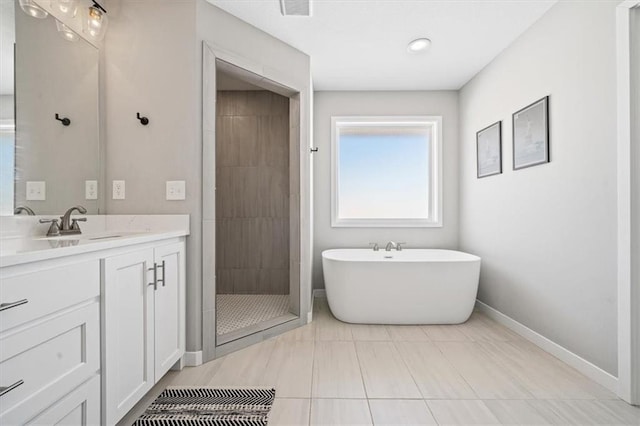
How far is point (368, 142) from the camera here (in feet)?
12.3

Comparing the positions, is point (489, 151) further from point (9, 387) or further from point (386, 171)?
point (9, 387)

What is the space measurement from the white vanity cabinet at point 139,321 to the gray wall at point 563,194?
247 centimetres

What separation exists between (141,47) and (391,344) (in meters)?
2.72

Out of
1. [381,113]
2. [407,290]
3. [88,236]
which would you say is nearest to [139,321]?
[88,236]

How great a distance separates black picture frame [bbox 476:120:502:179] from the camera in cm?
279

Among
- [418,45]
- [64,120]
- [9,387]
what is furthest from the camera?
[418,45]

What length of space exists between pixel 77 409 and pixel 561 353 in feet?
8.74

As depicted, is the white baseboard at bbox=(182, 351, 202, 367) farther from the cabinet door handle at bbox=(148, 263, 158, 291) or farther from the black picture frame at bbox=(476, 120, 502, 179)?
the black picture frame at bbox=(476, 120, 502, 179)

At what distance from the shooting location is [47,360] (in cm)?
95

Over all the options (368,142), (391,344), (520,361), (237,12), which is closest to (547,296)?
(520,361)

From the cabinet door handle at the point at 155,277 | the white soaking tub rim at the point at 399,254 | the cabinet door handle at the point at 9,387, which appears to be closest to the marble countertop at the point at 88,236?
the cabinet door handle at the point at 155,277

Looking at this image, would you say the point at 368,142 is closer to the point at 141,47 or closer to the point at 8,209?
the point at 141,47

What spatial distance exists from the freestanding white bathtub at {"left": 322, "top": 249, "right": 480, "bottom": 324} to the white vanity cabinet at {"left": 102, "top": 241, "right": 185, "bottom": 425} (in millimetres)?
1399

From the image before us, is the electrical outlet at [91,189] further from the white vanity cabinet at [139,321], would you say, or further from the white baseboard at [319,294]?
the white baseboard at [319,294]
